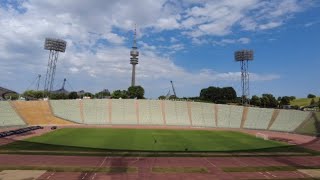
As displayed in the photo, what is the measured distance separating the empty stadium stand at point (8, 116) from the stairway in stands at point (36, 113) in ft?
5.93

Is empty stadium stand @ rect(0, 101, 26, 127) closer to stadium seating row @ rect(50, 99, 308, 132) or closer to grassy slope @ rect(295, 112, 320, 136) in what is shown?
stadium seating row @ rect(50, 99, 308, 132)

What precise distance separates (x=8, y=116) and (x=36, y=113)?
32.2ft

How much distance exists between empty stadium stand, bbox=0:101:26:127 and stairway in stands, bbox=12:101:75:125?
181 cm

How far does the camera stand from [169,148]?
2552 inches

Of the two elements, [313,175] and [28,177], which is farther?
[313,175]

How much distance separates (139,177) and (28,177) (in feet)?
41.3

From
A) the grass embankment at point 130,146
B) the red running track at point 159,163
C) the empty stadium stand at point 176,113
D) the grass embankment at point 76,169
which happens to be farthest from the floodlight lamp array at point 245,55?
the grass embankment at point 76,169

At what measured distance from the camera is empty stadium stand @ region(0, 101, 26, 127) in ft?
337

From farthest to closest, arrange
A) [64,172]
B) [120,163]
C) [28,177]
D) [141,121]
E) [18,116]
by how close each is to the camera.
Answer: [141,121] → [18,116] → [120,163] → [64,172] → [28,177]

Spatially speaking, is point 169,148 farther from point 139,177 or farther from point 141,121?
point 141,121

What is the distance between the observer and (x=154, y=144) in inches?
2749

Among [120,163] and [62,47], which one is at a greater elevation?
[62,47]


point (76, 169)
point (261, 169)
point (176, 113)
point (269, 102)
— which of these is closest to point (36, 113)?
point (176, 113)

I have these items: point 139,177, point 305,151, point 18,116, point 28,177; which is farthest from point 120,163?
point 18,116
